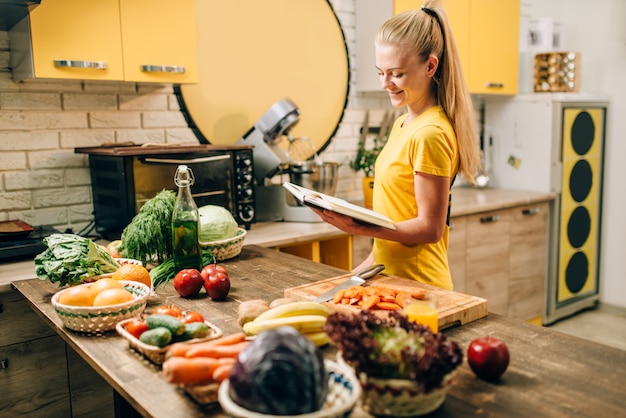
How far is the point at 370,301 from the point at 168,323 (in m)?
0.50

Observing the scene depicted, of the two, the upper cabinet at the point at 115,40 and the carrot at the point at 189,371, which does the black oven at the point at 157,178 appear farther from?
the carrot at the point at 189,371

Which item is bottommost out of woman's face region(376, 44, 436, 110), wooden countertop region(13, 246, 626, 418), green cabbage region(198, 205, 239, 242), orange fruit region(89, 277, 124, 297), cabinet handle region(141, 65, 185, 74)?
wooden countertop region(13, 246, 626, 418)

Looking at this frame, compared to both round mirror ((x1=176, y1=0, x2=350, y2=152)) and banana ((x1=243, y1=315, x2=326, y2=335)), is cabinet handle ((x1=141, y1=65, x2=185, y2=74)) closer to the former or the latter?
round mirror ((x1=176, y1=0, x2=350, y2=152))

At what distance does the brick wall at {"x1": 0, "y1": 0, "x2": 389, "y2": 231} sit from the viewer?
260cm

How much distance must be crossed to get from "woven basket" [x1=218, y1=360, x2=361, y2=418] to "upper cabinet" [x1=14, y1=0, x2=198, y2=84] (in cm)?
180

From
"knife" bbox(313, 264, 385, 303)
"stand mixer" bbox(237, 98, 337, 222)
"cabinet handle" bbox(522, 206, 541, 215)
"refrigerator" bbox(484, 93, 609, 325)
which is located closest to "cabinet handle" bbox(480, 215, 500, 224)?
"cabinet handle" bbox(522, 206, 541, 215)

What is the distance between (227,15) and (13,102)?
122cm

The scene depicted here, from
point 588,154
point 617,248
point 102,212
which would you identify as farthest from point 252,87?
point 617,248

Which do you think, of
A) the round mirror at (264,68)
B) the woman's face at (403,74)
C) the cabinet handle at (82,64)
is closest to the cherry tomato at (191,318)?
the woman's face at (403,74)

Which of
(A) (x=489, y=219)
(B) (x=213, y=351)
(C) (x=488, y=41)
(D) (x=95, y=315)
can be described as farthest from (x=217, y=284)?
(C) (x=488, y=41)

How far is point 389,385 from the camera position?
0.98 meters

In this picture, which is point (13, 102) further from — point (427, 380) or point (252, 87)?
point (427, 380)

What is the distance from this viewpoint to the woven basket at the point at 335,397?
2.97ft

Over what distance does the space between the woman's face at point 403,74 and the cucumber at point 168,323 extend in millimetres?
940
